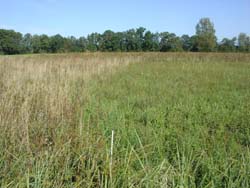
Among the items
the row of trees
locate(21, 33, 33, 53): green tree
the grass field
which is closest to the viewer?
the grass field

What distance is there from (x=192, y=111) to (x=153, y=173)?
308 centimetres

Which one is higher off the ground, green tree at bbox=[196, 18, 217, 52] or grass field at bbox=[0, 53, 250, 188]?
green tree at bbox=[196, 18, 217, 52]

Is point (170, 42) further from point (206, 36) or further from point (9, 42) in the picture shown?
point (9, 42)

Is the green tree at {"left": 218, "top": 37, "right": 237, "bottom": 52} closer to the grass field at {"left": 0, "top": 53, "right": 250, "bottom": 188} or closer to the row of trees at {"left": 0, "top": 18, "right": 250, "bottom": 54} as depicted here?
the row of trees at {"left": 0, "top": 18, "right": 250, "bottom": 54}

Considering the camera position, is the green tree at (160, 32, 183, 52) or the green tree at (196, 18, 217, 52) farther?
the green tree at (160, 32, 183, 52)

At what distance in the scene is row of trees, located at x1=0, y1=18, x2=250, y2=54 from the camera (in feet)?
203

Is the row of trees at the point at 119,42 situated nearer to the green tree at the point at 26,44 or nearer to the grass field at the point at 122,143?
the green tree at the point at 26,44

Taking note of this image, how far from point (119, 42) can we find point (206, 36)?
24986 mm

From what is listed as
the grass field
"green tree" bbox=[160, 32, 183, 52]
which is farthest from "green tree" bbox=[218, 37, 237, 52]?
the grass field

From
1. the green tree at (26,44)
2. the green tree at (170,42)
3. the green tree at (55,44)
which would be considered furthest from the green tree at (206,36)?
the green tree at (26,44)

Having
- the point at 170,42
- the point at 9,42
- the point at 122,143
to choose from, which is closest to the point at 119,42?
the point at 170,42

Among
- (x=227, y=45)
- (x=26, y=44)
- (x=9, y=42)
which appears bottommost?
(x=227, y=45)

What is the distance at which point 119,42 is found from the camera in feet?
236

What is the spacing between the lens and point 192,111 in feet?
16.5
